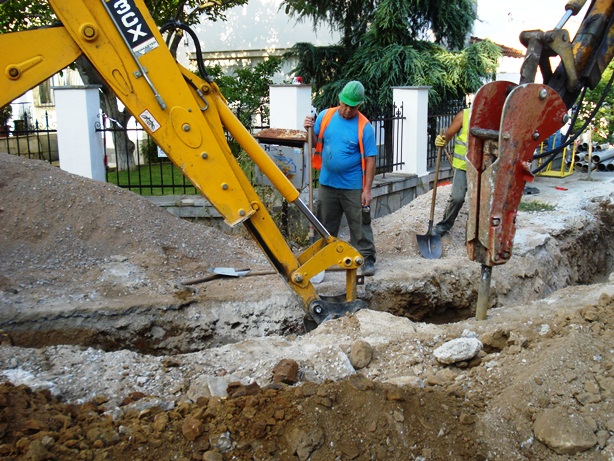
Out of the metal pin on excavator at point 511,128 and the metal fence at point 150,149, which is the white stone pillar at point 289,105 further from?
the metal pin on excavator at point 511,128

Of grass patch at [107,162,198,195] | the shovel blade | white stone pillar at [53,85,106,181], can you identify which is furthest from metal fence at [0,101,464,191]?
the shovel blade

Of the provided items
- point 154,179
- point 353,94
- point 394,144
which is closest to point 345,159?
point 353,94

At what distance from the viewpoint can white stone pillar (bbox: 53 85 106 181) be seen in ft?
28.9

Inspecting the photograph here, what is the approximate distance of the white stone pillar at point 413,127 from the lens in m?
11.5

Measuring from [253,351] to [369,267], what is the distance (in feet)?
8.81

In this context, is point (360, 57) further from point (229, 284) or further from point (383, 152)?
point (229, 284)

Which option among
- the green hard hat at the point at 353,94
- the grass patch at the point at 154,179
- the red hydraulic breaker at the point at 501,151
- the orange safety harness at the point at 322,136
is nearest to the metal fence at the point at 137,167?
the grass patch at the point at 154,179

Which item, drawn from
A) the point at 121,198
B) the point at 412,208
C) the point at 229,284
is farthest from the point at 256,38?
the point at 229,284

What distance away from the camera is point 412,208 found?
9.84 metres

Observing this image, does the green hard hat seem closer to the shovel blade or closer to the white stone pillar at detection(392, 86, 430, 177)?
the shovel blade

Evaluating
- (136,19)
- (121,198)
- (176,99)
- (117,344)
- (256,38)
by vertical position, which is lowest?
(117,344)

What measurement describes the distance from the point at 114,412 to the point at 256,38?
736 inches

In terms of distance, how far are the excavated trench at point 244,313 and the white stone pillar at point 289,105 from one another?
9.55ft

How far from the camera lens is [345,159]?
6.86 meters
